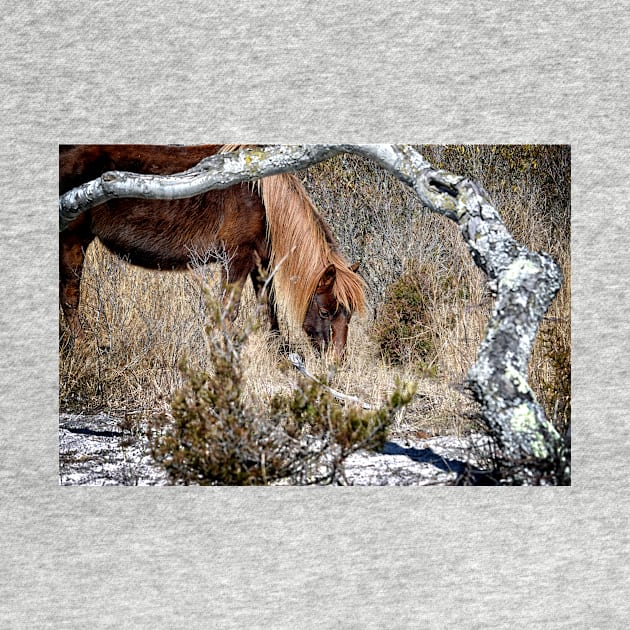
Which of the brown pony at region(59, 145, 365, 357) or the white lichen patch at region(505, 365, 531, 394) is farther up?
the brown pony at region(59, 145, 365, 357)

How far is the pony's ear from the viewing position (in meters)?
4.17

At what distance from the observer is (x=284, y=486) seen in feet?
9.68

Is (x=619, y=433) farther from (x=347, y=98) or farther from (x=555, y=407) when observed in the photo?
(x=347, y=98)

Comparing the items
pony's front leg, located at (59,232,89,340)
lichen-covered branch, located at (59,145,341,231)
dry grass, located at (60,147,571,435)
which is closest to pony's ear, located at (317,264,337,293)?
dry grass, located at (60,147,571,435)

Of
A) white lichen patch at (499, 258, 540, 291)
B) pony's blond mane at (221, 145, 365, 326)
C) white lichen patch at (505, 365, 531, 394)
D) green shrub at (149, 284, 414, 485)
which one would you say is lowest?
green shrub at (149, 284, 414, 485)

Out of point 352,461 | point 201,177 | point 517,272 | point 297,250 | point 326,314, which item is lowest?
point 352,461

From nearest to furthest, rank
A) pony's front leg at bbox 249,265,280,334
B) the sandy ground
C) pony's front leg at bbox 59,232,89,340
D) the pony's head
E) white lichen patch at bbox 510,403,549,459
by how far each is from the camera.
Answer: white lichen patch at bbox 510,403,549,459
the sandy ground
pony's front leg at bbox 59,232,89,340
the pony's head
pony's front leg at bbox 249,265,280,334

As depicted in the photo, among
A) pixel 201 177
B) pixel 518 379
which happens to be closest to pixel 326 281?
pixel 201 177

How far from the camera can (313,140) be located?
3.09 m

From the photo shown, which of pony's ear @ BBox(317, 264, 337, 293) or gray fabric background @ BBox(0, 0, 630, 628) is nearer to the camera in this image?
gray fabric background @ BBox(0, 0, 630, 628)

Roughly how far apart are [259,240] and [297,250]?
21cm

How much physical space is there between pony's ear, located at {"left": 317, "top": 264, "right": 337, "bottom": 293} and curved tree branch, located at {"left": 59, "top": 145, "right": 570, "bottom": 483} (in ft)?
3.30

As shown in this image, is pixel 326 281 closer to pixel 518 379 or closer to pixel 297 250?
pixel 297 250

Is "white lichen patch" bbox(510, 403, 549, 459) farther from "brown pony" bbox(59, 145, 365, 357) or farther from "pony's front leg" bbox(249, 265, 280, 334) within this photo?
"pony's front leg" bbox(249, 265, 280, 334)
